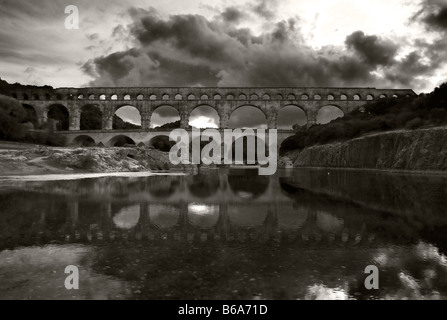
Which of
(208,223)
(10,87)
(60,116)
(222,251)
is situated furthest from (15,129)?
→ (10,87)

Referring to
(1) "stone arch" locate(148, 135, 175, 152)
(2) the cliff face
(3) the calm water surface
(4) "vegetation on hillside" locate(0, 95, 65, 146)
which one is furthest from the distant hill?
(3) the calm water surface

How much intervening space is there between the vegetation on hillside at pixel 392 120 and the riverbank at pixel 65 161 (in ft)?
81.1

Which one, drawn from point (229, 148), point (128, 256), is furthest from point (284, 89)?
point (128, 256)

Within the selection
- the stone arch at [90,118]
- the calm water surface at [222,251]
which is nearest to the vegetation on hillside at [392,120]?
the calm water surface at [222,251]

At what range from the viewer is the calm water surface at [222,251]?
3113 millimetres

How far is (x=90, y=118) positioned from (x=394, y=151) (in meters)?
76.3

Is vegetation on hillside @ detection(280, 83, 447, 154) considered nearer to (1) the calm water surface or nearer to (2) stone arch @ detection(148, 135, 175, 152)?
(2) stone arch @ detection(148, 135, 175, 152)

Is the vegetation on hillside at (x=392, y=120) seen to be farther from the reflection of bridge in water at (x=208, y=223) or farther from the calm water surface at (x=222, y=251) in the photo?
the calm water surface at (x=222, y=251)

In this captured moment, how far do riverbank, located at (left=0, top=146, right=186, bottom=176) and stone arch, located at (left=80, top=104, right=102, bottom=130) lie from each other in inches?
2281

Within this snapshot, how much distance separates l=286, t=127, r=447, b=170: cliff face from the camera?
22.0m

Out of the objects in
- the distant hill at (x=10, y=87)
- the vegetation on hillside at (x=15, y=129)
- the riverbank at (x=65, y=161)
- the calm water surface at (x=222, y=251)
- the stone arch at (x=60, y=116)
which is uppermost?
the distant hill at (x=10, y=87)

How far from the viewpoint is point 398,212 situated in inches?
299

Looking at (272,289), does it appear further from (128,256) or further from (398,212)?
(398,212)

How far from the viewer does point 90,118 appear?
86438mm
